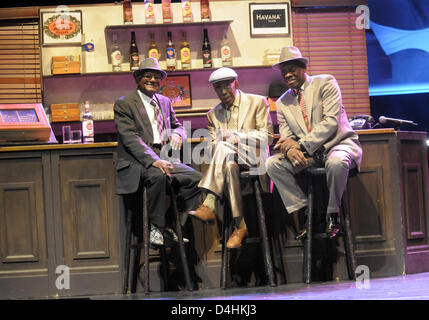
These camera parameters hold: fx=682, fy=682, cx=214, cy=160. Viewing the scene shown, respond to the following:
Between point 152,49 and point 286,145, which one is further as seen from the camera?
point 152,49

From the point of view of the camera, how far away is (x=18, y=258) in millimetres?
4492

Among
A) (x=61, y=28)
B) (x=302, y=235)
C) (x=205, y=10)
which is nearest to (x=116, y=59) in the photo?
(x=61, y=28)

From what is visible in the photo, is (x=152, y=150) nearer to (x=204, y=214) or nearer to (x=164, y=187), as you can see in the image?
(x=164, y=187)

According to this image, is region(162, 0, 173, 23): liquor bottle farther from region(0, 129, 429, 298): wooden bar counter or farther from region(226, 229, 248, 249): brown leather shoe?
region(226, 229, 248, 249): brown leather shoe

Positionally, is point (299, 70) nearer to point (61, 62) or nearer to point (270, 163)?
point (270, 163)

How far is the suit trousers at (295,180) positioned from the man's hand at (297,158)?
0.07 m

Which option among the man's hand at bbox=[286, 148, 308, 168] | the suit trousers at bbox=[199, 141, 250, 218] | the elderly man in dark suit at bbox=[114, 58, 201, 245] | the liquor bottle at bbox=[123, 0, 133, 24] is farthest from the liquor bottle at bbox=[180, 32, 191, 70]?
the man's hand at bbox=[286, 148, 308, 168]

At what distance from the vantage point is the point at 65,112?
237 inches

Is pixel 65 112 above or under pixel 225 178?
above

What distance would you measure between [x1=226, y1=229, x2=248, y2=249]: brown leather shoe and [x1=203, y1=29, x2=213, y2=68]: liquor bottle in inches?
88.5

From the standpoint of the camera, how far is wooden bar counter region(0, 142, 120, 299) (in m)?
4.49

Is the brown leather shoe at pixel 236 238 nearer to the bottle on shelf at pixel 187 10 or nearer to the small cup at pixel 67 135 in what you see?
the small cup at pixel 67 135

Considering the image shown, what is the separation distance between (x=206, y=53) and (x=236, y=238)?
240 cm

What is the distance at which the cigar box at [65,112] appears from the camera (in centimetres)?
599
